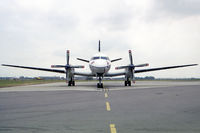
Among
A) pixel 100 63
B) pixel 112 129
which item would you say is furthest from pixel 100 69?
pixel 112 129

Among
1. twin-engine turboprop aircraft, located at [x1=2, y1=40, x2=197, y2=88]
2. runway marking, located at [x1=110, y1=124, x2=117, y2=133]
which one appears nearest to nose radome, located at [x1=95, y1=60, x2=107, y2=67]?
twin-engine turboprop aircraft, located at [x1=2, y1=40, x2=197, y2=88]

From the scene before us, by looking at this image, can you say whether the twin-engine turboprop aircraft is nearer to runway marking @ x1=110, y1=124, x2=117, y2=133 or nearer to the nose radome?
the nose radome

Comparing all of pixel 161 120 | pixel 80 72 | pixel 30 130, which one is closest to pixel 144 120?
pixel 161 120

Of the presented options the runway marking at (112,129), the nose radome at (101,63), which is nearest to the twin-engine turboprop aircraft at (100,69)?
the nose radome at (101,63)

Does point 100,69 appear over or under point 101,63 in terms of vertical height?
under

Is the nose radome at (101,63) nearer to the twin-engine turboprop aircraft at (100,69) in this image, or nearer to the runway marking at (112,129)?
the twin-engine turboprop aircraft at (100,69)

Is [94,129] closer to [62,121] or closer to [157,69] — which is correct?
[62,121]

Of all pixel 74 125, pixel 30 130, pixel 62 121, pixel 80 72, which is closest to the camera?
pixel 30 130

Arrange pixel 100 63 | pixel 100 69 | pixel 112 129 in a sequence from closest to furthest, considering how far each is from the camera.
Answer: pixel 112 129 < pixel 100 69 < pixel 100 63

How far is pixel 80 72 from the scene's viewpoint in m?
28.3

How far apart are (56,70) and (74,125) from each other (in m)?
24.2

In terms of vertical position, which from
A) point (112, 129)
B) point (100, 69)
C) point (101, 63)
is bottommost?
point (112, 129)

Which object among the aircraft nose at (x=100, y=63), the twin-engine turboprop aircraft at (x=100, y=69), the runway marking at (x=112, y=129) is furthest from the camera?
the twin-engine turboprop aircraft at (x=100, y=69)

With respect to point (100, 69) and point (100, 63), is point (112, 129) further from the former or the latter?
point (100, 63)
